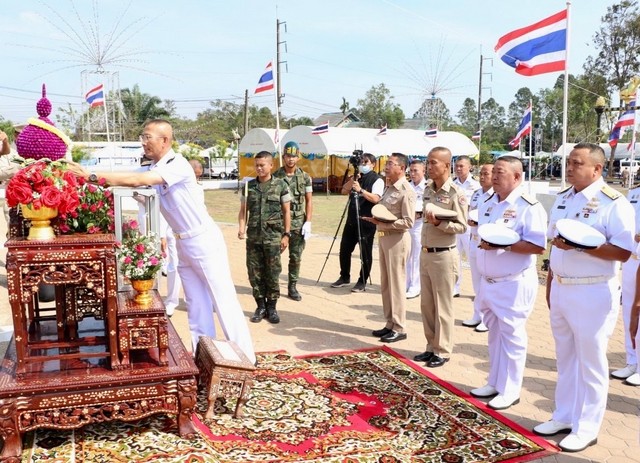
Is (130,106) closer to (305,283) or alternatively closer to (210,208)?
(210,208)

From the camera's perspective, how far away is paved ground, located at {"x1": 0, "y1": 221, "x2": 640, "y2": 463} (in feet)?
12.3

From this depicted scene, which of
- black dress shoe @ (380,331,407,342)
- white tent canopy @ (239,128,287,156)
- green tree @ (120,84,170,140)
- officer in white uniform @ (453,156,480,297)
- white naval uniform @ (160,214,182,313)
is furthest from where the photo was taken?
green tree @ (120,84,170,140)

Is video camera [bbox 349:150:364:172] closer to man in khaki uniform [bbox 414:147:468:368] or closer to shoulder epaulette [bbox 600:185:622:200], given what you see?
man in khaki uniform [bbox 414:147:468:368]

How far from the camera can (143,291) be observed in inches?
137

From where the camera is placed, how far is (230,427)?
3.59 metres

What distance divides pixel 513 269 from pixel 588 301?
2.13 ft

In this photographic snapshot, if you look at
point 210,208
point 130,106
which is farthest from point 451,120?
point 210,208

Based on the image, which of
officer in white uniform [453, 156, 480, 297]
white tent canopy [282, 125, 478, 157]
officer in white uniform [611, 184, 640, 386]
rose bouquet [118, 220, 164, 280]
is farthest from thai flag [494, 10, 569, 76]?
white tent canopy [282, 125, 478, 157]

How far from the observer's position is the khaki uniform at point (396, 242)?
5270 millimetres

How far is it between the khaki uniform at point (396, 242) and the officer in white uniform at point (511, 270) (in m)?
1.23

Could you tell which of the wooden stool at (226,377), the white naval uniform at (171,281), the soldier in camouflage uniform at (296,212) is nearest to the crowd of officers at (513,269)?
the soldier in camouflage uniform at (296,212)

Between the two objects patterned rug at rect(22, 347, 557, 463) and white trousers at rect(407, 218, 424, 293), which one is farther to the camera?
white trousers at rect(407, 218, 424, 293)

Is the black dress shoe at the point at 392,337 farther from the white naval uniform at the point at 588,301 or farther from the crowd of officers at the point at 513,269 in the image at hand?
the white naval uniform at the point at 588,301

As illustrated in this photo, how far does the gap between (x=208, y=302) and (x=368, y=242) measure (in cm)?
364
